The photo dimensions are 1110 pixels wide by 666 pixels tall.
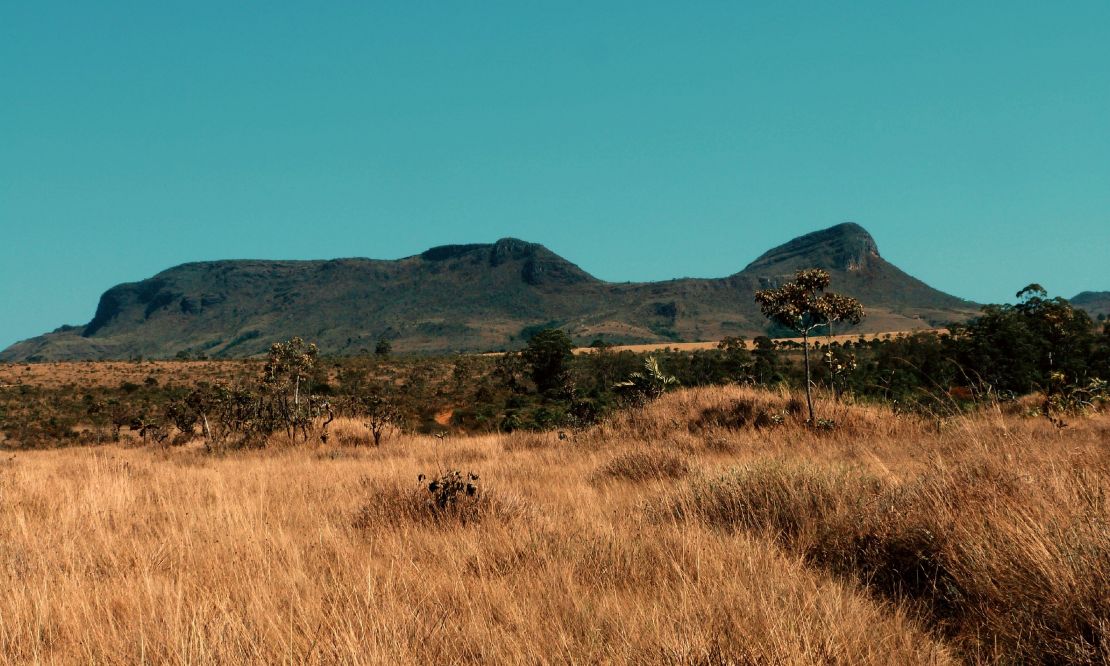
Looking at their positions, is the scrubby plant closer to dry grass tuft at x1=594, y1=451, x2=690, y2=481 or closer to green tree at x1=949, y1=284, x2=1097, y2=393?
dry grass tuft at x1=594, y1=451, x2=690, y2=481

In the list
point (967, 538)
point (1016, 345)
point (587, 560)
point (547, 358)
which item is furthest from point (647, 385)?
point (547, 358)

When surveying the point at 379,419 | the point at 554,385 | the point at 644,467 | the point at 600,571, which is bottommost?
the point at 554,385

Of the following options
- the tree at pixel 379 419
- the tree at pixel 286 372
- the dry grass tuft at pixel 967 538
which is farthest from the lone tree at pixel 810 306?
the tree at pixel 286 372

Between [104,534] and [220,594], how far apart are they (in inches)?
103

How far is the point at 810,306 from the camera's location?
592 inches

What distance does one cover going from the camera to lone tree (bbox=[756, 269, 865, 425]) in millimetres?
14902

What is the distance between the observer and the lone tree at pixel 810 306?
14.9 m

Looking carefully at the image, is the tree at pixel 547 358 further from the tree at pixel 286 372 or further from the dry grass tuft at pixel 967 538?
the dry grass tuft at pixel 967 538

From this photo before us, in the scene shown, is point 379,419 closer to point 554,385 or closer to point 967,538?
point 967,538

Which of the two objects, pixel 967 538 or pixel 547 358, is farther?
pixel 547 358

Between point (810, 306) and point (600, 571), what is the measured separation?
12277mm

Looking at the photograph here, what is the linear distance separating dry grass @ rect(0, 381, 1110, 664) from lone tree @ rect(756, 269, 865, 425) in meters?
7.64

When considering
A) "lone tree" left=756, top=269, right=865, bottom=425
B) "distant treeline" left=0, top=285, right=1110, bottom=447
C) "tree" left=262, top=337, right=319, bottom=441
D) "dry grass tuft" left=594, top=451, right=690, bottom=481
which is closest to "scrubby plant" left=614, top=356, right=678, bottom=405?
"distant treeline" left=0, top=285, right=1110, bottom=447

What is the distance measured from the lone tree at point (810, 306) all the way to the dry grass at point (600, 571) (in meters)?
7.64
